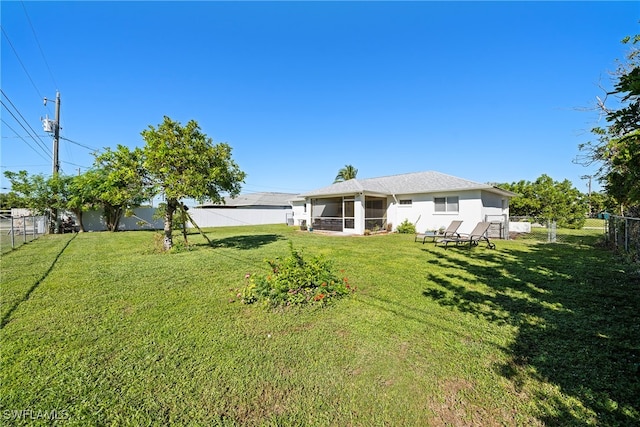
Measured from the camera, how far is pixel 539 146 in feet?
47.1

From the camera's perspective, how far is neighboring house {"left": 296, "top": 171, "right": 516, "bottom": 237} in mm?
14734

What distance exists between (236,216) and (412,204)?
20620mm

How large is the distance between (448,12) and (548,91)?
4.99 meters

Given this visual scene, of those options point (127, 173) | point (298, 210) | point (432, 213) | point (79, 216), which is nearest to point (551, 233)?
point (432, 213)

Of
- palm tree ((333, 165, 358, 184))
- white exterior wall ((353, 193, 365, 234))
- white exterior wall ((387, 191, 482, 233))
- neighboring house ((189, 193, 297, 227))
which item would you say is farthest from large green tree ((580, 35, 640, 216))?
palm tree ((333, 165, 358, 184))

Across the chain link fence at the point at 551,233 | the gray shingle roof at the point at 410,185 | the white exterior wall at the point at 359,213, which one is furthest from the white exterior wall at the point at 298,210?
the chain link fence at the point at 551,233

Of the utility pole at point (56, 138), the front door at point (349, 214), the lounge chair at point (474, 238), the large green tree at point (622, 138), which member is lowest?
the lounge chair at point (474, 238)

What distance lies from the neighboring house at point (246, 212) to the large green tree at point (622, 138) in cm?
2314

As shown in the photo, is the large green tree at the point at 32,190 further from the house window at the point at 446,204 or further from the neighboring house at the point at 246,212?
the house window at the point at 446,204

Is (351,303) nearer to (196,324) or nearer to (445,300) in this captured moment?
(445,300)

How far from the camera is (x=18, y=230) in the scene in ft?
50.3

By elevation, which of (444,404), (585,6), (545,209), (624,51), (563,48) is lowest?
(444,404)

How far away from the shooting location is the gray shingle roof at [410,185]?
15.2 m

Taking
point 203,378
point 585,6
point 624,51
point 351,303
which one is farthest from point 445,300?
point 585,6
